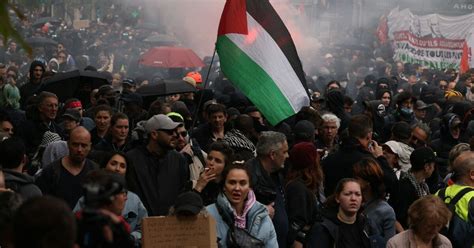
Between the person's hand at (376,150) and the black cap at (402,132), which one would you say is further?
the black cap at (402,132)

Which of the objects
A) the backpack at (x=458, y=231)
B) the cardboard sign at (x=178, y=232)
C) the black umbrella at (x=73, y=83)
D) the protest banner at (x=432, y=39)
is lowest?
the protest banner at (x=432, y=39)

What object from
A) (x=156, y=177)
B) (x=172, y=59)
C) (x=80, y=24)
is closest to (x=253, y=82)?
(x=156, y=177)

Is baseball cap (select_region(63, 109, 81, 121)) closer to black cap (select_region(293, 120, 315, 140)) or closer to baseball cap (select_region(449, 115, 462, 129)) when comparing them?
black cap (select_region(293, 120, 315, 140))

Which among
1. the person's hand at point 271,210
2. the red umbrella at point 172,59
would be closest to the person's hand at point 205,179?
the person's hand at point 271,210

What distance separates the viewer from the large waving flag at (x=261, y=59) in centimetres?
1020

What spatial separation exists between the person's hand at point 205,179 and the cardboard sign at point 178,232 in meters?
1.50

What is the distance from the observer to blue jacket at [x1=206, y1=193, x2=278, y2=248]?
716 cm

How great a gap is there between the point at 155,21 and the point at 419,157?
99.6 ft

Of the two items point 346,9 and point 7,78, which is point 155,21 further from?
point 7,78

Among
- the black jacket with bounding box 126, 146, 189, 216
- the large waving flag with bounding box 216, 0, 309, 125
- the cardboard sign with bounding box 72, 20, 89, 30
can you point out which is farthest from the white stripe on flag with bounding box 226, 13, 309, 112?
the cardboard sign with bounding box 72, 20, 89, 30

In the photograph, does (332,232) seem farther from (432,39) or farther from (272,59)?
(432,39)

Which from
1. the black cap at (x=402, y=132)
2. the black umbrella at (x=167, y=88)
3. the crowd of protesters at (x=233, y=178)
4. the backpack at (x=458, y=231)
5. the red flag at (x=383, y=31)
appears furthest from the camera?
the red flag at (x=383, y=31)

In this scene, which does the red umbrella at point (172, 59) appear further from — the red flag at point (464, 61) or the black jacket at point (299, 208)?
the black jacket at point (299, 208)

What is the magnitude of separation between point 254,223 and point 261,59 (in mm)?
3387
